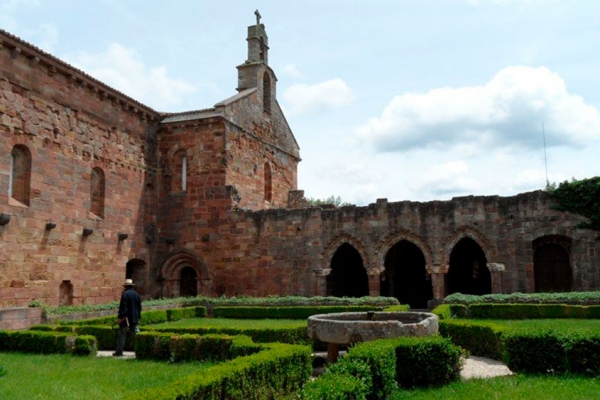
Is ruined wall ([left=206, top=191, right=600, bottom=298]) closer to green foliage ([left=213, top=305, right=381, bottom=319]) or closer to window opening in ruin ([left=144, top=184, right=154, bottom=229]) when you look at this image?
window opening in ruin ([left=144, top=184, right=154, bottom=229])

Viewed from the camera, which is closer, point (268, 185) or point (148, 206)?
point (148, 206)

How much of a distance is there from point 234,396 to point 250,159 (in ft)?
70.1

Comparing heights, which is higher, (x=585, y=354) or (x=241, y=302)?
(x=241, y=302)

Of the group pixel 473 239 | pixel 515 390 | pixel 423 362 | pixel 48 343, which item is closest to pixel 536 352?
pixel 515 390

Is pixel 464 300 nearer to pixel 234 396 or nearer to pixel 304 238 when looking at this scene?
pixel 304 238

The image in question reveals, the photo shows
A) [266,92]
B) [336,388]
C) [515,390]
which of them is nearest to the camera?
[336,388]

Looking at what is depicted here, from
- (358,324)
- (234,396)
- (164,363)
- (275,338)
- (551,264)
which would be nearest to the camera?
(234,396)

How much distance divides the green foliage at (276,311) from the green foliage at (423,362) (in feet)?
30.2

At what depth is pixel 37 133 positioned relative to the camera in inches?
762

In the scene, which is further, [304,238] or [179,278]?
[179,278]

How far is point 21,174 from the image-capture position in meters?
18.9

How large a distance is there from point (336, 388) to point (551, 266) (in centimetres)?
1774

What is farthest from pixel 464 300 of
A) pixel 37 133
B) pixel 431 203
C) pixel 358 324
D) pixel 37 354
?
pixel 37 133

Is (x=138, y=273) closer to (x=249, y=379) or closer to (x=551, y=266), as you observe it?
(x=551, y=266)
